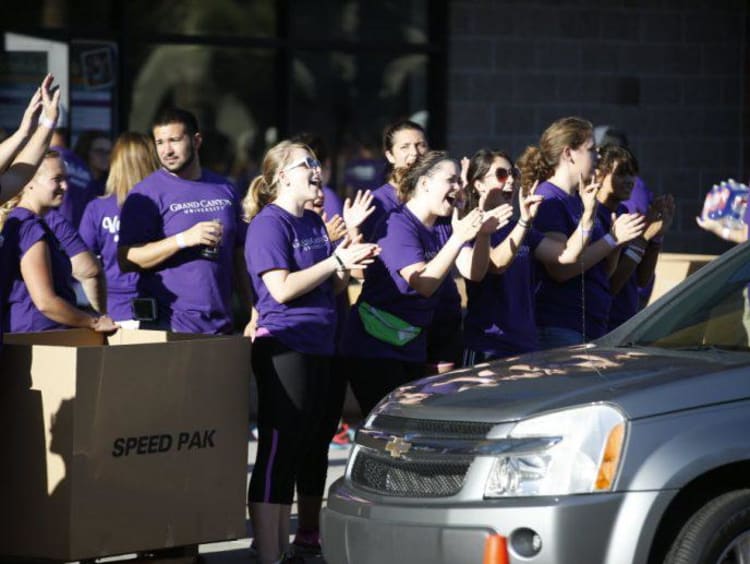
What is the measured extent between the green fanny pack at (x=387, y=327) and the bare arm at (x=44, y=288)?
1.28m

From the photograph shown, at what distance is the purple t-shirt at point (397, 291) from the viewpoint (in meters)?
7.43

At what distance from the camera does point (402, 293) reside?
7.43 meters

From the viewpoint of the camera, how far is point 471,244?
7.71 m

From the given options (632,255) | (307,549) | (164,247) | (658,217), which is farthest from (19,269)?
(658,217)

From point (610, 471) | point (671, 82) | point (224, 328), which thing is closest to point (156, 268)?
point (224, 328)

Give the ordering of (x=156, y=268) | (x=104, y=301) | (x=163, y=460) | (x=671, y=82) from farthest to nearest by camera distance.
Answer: (x=671, y=82)
(x=104, y=301)
(x=156, y=268)
(x=163, y=460)

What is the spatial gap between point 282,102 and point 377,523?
8473 mm

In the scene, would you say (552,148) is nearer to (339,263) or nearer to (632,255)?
(632,255)

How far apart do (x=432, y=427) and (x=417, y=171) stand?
221cm

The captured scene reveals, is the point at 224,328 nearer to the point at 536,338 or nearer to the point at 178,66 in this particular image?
the point at 536,338

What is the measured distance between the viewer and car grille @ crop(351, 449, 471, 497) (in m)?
5.43

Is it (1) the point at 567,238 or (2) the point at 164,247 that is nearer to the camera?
(2) the point at 164,247

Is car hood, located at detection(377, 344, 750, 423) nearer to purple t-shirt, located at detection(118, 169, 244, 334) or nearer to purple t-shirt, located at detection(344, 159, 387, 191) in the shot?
purple t-shirt, located at detection(118, 169, 244, 334)

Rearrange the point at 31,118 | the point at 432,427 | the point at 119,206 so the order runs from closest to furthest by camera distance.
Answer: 1. the point at 432,427
2. the point at 31,118
3. the point at 119,206
